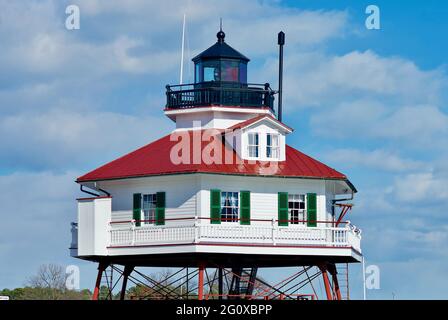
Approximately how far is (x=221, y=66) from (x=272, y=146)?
5.32 metres

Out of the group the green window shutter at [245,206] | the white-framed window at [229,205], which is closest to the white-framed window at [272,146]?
the green window shutter at [245,206]

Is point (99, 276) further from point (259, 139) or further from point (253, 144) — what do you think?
point (259, 139)

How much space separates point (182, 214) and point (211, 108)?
5.92 m

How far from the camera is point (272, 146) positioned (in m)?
56.7

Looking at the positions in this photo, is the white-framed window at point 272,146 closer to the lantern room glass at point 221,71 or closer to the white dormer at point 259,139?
the white dormer at point 259,139

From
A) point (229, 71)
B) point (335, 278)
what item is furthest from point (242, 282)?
point (229, 71)

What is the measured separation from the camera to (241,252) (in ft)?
173

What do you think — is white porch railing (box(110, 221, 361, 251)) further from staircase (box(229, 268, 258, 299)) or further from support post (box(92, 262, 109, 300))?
staircase (box(229, 268, 258, 299))

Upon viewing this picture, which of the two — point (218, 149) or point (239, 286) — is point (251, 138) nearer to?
point (218, 149)

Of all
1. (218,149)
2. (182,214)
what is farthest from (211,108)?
(182,214)

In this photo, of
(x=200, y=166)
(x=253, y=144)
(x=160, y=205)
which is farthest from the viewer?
(x=253, y=144)

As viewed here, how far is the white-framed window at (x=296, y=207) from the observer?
55562mm

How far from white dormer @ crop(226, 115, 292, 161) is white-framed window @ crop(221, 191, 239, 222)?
2.17 meters
